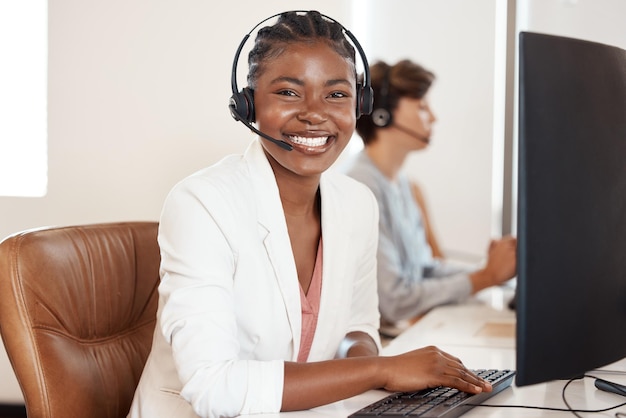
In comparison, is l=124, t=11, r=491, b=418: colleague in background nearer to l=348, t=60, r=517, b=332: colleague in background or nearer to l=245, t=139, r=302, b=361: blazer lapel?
l=245, t=139, r=302, b=361: blazer lapel

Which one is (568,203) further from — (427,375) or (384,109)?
(384,109)

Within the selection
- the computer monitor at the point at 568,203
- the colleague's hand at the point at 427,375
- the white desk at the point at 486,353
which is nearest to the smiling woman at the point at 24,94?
the white desk at the point at 486,353

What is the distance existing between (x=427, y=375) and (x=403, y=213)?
5.90 ft

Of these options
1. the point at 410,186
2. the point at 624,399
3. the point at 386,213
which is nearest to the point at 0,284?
the point at 624,399

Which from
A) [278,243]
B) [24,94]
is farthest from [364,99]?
[24,94]

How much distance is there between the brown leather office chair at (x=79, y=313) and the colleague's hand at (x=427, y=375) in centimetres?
56

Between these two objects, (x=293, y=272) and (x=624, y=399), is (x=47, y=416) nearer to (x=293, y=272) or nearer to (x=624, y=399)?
(x=293, y=272)

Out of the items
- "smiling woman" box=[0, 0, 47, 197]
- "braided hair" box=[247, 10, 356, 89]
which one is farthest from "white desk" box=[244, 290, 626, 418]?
"smiling woman" box=[0, 0, 47, 197]

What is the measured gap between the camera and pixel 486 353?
163 cm

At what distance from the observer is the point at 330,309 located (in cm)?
143

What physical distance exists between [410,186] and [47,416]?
233cm

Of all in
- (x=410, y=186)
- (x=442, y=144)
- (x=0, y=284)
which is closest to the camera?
(x=0, y=284)

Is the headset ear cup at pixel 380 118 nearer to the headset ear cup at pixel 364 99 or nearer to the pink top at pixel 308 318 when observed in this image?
the headset ear cup at pixel 364 99

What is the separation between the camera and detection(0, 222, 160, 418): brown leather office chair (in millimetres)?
1319
